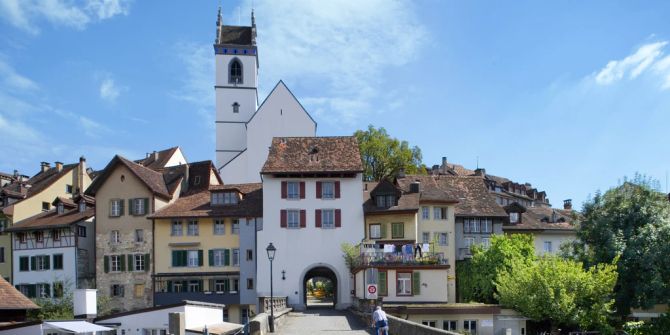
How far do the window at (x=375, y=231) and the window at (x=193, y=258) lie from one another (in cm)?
1294

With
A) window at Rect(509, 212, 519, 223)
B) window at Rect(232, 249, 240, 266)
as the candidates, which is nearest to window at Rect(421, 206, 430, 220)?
window at Rect(509, 212, 519, 223)

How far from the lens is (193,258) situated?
5619 centimetres

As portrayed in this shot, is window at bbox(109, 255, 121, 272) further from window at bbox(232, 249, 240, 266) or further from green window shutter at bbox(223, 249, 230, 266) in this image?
window at bbox(232, 249, 240, 266)

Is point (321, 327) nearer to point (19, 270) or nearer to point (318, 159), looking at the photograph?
point (318, 159)

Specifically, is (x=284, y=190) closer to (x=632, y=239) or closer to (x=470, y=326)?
(x=470, y=326)

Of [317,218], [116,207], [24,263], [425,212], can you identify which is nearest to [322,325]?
[317,218]

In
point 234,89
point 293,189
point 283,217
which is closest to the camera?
point 283,217

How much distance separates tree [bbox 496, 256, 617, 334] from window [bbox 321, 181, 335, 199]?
14874 mm

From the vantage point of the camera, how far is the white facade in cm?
5469

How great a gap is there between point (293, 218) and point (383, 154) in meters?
22.1

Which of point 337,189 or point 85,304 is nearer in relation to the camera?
point 85,304

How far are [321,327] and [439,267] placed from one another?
50.1 ft

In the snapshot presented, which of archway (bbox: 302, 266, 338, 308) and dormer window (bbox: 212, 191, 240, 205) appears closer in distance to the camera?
archway (bbox: 302, 266, 338, 308)

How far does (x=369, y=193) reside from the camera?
5909 centimetres
